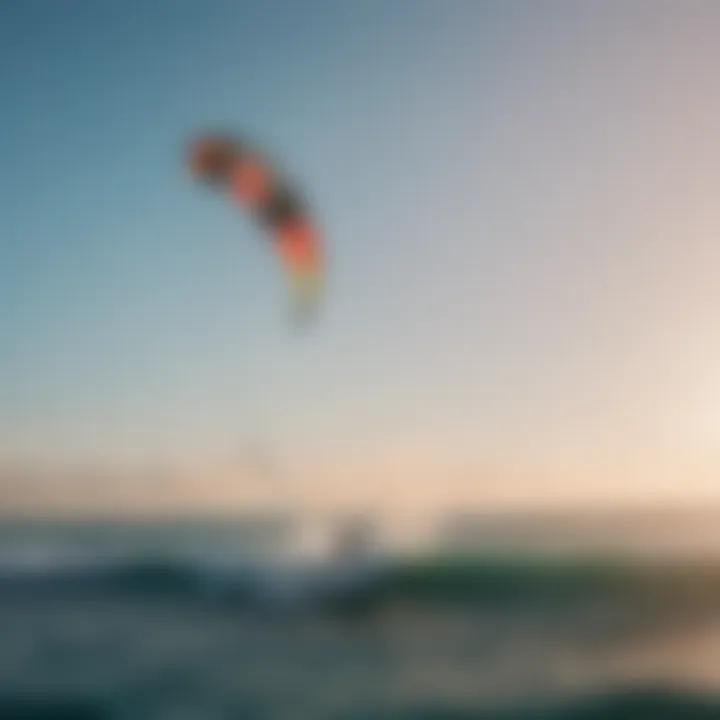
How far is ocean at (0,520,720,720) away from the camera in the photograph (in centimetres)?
143

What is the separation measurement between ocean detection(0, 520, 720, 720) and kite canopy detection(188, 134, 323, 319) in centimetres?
36

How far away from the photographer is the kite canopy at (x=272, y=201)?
1487mm

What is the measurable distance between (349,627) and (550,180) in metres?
0.70

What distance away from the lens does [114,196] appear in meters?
1.52

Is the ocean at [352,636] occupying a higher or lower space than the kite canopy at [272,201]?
lower

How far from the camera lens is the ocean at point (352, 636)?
4.70ft

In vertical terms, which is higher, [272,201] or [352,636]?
[272,201]

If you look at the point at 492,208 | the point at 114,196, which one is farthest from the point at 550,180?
the point at 114,196

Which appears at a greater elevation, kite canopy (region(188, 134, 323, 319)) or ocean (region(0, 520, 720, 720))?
kite canopy (region(188, 134, 323, 319))

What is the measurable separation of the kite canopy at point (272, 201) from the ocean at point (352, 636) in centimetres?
36

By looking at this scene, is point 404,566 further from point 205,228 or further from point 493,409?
point 205,228

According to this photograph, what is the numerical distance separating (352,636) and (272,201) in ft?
2.05

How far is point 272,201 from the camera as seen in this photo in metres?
1.49

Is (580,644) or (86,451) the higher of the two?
(86,451)
